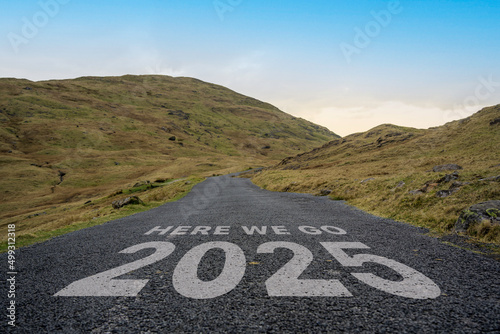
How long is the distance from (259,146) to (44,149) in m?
137

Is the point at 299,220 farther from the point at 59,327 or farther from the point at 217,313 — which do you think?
the point at 59,327

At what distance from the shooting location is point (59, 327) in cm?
280

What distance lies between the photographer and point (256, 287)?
370 centimetres

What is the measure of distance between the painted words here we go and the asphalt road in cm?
72

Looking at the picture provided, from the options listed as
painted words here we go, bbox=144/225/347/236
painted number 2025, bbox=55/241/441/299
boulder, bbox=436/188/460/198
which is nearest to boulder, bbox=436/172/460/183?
boulder, bbox=436/188/460/198

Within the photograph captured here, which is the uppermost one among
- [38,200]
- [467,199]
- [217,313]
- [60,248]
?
[467,199]

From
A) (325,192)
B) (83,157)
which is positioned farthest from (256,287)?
Result: (83,157)

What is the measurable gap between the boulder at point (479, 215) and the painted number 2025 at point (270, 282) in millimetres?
3699

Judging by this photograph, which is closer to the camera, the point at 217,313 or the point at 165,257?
the point at 217,313

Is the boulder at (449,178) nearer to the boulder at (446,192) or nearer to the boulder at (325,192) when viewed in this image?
the boulder at (446,192)

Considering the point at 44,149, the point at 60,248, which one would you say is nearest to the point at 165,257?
the point at 60,248

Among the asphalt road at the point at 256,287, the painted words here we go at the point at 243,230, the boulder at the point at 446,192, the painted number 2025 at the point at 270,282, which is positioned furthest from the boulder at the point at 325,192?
the painted number 2025 at the point at 270,282

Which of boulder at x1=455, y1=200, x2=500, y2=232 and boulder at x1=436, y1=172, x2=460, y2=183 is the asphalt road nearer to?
boulder at x1=455, y1=200, x2=500, y2=232

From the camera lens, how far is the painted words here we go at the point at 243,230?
7348 mm
